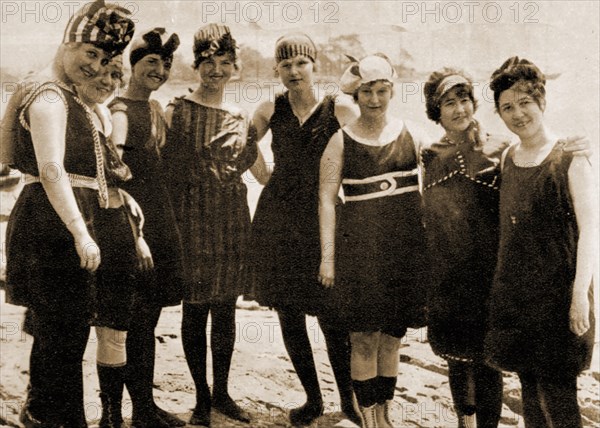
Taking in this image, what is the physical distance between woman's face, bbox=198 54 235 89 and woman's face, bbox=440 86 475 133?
1.06 metres

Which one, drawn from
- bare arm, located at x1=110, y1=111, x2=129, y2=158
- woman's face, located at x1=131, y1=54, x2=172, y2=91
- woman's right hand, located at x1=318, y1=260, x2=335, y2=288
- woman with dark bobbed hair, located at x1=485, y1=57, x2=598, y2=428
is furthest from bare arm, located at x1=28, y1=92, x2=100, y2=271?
woman with dark bobbed hair, located at x1=485, y1=57, x2=598, y2=428

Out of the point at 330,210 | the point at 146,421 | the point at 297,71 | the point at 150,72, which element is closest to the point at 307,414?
the point at 146,421

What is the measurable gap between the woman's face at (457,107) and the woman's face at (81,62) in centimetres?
161

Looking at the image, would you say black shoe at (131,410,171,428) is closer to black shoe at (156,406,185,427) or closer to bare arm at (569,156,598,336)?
black shoe at (156,406,185,427)

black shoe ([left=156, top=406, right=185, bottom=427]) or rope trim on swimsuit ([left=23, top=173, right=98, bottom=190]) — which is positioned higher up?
rope trim on swimsuit ([left=23, top=173, right=98, bottom=190])

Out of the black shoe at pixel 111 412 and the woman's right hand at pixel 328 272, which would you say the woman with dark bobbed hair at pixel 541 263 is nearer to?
the woman's right hand at pixel 328 272

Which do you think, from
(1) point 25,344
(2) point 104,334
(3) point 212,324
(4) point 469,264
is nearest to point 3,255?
(1) point 25,344

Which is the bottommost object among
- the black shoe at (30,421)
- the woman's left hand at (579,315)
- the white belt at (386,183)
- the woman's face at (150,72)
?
the black shoe at (30,421)

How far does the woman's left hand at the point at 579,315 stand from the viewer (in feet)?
11.5

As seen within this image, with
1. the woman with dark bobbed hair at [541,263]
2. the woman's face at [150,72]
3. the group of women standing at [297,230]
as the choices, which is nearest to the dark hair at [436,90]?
the group of women standing at [297,230]

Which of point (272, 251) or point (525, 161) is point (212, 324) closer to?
point (272, 251)

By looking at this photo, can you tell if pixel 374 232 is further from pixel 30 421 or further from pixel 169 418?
pixel 30 421

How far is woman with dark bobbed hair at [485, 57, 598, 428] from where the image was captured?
3.53 meters

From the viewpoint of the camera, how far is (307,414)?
162 inches
